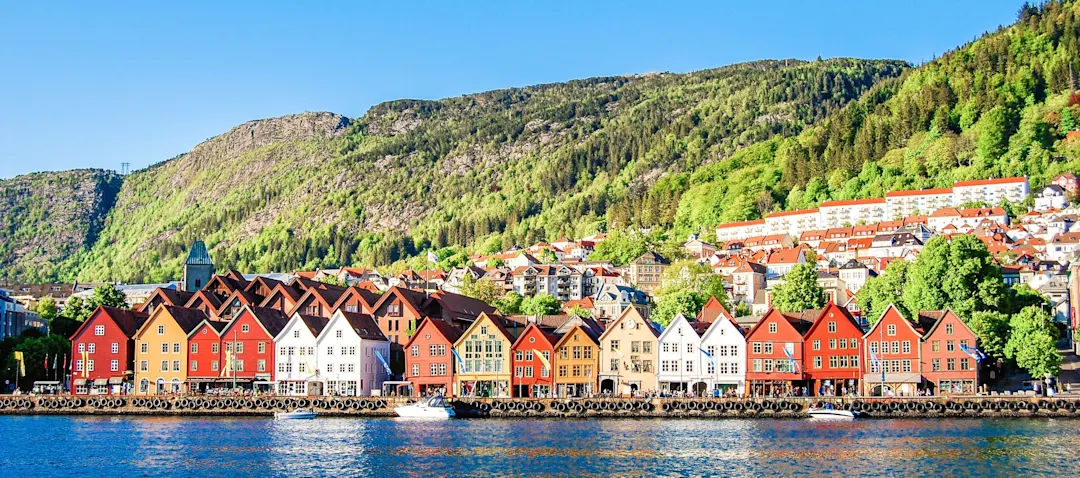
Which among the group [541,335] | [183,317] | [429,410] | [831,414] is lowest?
[831,414]

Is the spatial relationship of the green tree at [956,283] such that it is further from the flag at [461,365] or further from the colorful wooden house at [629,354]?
the flag at [461,365]

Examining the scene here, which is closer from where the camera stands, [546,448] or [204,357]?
[546,448]

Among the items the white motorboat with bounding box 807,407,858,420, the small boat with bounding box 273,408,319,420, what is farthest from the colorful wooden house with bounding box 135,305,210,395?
the white motorboat with bounding box 807,407,858,420

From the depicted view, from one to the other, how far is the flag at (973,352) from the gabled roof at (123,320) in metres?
73.9

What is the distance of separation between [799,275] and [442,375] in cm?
4982

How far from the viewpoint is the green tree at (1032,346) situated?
104m

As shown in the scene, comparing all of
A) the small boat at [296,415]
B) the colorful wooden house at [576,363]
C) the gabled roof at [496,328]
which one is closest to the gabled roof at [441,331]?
the gabled roof at [496,328]

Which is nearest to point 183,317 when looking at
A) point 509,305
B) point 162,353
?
point 162,353

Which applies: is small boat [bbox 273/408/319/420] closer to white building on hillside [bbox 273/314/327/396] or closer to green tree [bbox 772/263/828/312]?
white building on hillside [bbox 273/314/327/396]

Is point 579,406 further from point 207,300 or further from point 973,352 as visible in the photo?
point 207,300

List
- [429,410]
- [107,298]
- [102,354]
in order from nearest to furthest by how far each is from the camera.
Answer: [429,410]
[102,354]
[107,298]

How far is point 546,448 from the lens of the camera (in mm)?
75375

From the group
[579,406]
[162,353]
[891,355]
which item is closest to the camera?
[579,406]

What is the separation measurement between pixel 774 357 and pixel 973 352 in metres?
16.0
